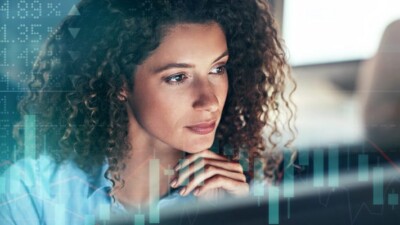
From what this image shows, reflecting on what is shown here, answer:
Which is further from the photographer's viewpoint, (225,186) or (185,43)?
(225,186)

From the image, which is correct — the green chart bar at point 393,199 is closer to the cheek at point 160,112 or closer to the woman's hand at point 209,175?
the woman's hand at point 209,175

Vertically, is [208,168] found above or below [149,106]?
below

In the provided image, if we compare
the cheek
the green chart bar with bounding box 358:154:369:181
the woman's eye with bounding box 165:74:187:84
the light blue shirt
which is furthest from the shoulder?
the green chart bar with bounding box 358:154:369:181

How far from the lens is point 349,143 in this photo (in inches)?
49.4

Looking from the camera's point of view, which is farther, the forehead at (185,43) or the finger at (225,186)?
the finger at (225,186)

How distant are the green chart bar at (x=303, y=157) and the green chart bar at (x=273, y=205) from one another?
9cm

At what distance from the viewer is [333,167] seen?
1.26 metres

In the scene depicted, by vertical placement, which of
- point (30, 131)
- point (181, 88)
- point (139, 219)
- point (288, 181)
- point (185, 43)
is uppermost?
point (185, 43)

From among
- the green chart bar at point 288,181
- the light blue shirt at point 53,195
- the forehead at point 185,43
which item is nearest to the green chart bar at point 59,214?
the light blue shirt at point 53,195

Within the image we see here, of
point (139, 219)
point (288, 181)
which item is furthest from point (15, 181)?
point (288, 181)

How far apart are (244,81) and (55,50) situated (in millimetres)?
476

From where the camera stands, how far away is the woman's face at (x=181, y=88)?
1.19 metres

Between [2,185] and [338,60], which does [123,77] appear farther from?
[338,60]

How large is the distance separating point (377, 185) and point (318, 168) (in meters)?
0.16
